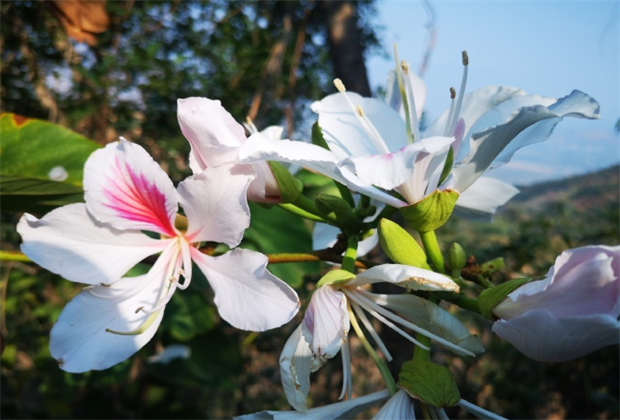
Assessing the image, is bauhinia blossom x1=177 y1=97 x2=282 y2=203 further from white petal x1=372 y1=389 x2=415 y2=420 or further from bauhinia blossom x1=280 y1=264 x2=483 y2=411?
white petal x1=372 y1=389 x2=415 y2=420

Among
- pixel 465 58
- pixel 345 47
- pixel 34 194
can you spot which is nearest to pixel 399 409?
pixel 465 58

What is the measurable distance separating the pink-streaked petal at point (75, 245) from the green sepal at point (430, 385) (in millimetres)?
428

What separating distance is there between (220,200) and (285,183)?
0.11 meters

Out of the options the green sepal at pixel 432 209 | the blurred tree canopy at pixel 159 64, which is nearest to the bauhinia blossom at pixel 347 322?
the green sepal at pixel 432 209

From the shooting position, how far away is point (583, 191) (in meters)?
4.07

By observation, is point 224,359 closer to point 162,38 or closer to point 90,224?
point 90,224

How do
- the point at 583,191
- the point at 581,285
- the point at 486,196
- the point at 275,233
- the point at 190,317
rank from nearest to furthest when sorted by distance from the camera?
1. the point at 581,285
2. the point at 486,196
3. the point at 275,233
4. the point at 190,317
5. the point at 583,191

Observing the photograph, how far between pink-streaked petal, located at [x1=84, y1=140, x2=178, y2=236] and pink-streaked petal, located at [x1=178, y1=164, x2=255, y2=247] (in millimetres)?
39

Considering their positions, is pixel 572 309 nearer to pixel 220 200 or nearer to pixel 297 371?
pixel 297 371

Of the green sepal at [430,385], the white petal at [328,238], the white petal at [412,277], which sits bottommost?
the white petal at [328,238]

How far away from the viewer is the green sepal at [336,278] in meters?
0.64

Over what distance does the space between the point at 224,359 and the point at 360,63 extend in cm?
137

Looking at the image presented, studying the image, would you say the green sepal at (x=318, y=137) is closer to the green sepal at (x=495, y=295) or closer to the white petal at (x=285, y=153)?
the white petal at (x=285, y=153)

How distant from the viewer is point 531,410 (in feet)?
8.37
